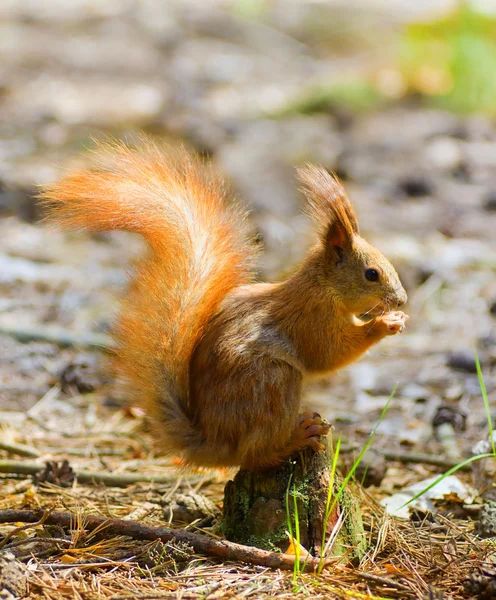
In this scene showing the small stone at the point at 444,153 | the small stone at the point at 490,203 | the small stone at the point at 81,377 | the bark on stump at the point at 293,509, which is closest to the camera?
the bark on stump at the point at 293,509

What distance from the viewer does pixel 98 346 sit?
3777mm

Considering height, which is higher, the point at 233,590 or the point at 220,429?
the point at 220,429

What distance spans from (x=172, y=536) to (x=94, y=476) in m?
0.65

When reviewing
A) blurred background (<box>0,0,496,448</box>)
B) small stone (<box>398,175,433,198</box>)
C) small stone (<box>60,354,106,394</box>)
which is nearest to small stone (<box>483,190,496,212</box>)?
blurred background (<box>0,0,496,448</box>)

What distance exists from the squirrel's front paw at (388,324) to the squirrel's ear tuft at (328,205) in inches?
10.4

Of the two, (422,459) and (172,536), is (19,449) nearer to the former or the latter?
(172,536)

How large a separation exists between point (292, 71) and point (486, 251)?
491 centimetres

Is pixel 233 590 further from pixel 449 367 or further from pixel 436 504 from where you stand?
pixel 449 367

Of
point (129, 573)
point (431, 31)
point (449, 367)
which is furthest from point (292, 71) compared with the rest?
point (129, 573)

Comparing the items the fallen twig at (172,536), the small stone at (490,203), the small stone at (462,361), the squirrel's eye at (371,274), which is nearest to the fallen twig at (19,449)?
the fallen twig at (172,536)

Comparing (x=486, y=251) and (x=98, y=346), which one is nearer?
(x=98, y=346)

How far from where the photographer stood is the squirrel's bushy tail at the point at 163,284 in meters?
2.25

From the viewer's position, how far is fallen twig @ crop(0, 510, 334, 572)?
200cm

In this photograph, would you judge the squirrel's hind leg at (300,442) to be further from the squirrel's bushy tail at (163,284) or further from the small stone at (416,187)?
the small stone at (416,187)
